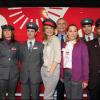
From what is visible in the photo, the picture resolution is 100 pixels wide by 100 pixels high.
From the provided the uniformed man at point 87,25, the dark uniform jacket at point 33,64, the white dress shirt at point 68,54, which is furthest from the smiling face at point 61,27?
the white dress shirt at point 68,54

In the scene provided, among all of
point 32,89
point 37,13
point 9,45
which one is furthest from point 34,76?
point 37,13

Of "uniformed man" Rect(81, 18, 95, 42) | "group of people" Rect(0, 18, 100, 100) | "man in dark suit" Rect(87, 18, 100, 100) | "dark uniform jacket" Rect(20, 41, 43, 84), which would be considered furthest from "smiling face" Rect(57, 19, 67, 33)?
"man in dark suit" Rect(87, 18, 100, 100)

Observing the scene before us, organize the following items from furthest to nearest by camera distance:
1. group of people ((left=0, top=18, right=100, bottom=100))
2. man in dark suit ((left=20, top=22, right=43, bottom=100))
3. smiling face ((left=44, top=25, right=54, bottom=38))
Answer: man in dark suit ((left=20, top=22, right=43, bottom=100))
smiling face ((left=44, top=25, right=54, bottom=38))
group of people ((left=0, top=18, right=100, bottom=100))

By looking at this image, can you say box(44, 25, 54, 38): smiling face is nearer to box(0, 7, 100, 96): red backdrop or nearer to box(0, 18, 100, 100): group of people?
box(0, 18, 100, 100): group of people

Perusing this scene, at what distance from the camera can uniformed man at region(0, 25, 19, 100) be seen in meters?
4.46

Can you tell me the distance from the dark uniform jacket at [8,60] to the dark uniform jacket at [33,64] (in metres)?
0.17

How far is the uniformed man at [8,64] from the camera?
14.6 feet

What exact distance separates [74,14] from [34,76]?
1.55m

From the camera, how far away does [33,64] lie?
4.39 meters

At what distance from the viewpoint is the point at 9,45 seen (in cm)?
451

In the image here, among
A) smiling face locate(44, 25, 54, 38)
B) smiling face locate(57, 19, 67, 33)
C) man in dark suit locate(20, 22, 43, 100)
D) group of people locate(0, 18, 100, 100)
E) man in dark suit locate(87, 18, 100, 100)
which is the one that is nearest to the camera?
group of people locate(0, 18, 100, 100)

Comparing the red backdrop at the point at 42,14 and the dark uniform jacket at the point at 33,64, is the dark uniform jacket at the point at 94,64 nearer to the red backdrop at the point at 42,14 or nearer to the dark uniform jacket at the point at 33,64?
the dark uniform jacket at the point at 33,64
